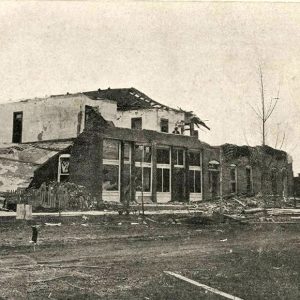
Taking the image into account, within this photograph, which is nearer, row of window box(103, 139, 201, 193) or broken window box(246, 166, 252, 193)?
row of window box(103, 139, 201, 193)

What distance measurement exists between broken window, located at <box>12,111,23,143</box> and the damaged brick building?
0.27 metres

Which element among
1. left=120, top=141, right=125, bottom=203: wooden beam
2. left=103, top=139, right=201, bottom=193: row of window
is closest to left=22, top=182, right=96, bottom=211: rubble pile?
left=103, top=139, right=201, bottom=193: row of window

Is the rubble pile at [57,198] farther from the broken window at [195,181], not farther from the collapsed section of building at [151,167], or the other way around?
the broken window at [195,181]

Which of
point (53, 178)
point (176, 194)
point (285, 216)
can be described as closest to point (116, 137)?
point (53, 178)

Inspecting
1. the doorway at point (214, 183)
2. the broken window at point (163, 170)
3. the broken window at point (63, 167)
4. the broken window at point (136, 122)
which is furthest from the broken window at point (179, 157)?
the broken window at point (63, 167)

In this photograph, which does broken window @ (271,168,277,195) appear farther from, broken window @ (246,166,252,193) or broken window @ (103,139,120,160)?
broken window @ (103,139,120,160)

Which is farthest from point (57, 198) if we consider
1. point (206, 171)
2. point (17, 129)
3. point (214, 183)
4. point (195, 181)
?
point (214, 183)

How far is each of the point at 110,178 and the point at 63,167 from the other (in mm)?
3072

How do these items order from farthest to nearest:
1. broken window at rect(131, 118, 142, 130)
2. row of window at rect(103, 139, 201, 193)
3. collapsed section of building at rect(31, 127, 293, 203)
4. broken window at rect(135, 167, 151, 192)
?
1. broken window at rect(131, 118, 142, 130)
2. broken window at rect(135, 167, 151, 192)
3. row of window at rect(103, 139, 201, 193)
4. collapsed section of building at rect(31, 127, 293, 203)

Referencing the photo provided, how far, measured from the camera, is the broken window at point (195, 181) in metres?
31.2

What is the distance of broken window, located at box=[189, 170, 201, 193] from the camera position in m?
31.2

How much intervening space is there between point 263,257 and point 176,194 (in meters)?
21.3

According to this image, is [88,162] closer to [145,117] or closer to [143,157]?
[143,157]

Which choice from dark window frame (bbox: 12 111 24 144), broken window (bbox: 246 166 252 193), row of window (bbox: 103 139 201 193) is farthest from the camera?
broken window (bbox: 246 166 252 193)
